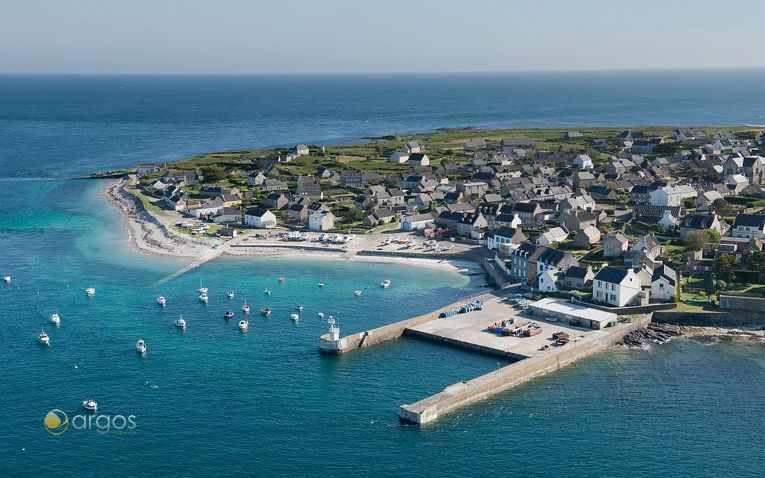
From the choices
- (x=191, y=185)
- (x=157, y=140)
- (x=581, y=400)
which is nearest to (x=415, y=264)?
(x=581, y=400)

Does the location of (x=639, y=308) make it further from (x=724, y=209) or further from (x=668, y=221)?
(x=724, y=209)

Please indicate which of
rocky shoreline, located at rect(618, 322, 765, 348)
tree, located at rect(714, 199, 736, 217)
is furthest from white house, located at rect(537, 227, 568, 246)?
tree, located at rect(714, 199, 736, 217)

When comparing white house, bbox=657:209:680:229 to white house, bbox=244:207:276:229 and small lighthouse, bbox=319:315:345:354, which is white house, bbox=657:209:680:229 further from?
small lighthouse, bbox=319:315:345:354

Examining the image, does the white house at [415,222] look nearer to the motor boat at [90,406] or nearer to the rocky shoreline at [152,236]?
the rocky shoreline at [152,236]

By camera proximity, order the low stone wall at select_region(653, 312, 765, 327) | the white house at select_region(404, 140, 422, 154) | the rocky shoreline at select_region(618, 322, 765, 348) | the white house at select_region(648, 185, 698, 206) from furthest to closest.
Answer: the white house at select_region(404, 140, 422, 154) < the white house at select_region(648, 185, 698, 206) < the low stone wall at select_region(653, 312, 765, 327) < the rocky shoreline at select_region(618, 322, 765, 348)

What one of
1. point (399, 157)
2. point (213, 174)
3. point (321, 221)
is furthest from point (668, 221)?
point (213, 174)

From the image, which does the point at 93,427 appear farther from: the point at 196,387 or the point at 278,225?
the point at 278,225
